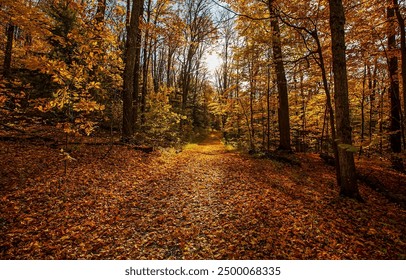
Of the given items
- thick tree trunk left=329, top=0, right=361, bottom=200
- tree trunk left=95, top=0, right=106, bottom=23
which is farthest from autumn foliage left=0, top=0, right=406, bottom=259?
tree trunk left=95, top=0, right=106, bottom=23

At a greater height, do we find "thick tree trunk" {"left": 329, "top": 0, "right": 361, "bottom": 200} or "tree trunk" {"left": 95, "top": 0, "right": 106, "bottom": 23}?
"tree trunk" {"left": 95, "top": 0, "right": 106, "bottom": 23}

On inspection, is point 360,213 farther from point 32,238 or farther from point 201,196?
point 32,238

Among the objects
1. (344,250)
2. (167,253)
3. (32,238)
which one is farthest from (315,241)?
(32,238)

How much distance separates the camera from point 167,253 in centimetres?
360

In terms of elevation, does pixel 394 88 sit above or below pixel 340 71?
above

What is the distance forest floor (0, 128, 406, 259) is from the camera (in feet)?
12.0

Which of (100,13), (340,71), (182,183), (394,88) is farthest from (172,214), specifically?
(394,88)

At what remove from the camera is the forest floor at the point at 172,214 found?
12.0 ft

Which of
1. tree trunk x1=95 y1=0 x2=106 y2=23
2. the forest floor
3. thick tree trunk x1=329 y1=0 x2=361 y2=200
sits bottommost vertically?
the forest floor

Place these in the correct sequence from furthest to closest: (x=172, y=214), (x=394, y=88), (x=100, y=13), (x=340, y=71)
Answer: (x=394, y=88)
(x=100, y=13)
(x=340, y=71)
(x=172, y=214)

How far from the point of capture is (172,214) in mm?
4816

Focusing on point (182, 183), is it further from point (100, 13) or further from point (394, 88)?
point (394, 88)

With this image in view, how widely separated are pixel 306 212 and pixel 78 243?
483 cm

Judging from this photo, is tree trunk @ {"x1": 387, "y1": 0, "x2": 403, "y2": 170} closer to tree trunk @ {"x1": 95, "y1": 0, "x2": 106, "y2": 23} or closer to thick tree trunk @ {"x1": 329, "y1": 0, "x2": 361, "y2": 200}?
thick tree trunk @ {"x1": 329, "y1": 0, "x2": 361, "y2": 200}
